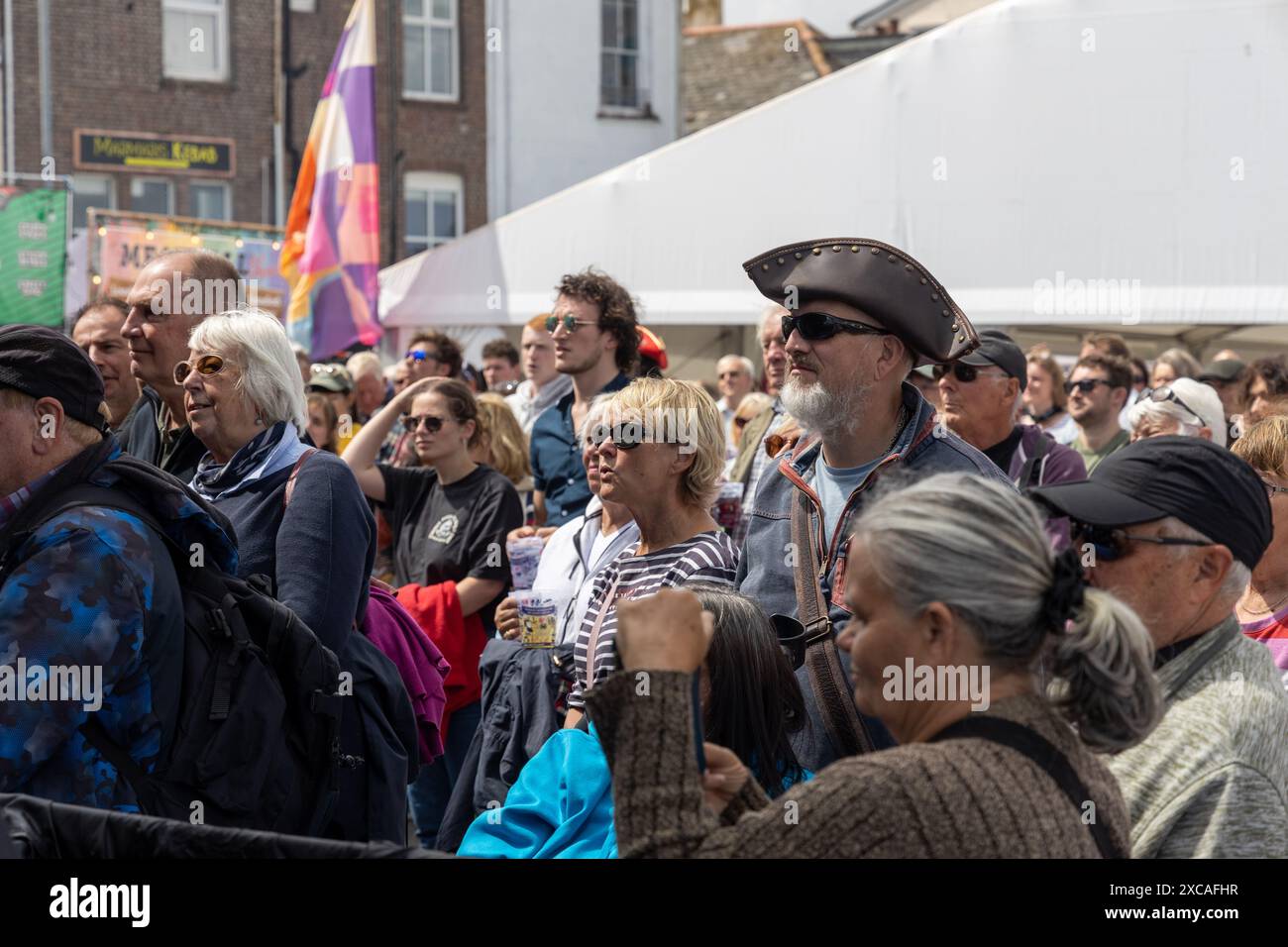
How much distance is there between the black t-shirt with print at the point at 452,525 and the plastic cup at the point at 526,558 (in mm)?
586

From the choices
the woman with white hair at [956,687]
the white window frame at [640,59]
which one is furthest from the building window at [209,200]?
the woman with white hair at [956,687]

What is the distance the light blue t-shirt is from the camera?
3111 mm

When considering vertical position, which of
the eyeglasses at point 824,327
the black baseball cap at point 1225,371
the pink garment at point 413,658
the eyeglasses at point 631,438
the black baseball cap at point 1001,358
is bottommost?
the pink garment at point 413,658

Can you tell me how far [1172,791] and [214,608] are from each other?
181cm

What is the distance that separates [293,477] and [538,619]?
101cm

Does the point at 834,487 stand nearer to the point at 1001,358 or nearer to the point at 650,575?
the point at 650,575

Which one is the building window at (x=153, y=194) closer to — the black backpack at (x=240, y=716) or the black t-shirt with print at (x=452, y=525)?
the black t-shirt with print at (x=452, y=525)

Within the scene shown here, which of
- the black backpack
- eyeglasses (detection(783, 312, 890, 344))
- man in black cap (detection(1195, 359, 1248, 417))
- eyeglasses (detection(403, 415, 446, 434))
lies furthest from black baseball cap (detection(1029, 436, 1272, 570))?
man in black cap (detection(1195, 359, 1248, 417))

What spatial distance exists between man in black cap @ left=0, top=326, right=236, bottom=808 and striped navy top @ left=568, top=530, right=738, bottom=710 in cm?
99

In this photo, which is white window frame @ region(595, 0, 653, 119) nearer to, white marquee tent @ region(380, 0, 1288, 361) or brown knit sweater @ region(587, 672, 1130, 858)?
white marquee tent @ region(380, 0, 1288, 361)

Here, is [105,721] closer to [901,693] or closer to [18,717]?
[18,717]

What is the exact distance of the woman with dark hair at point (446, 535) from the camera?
17.8ft
